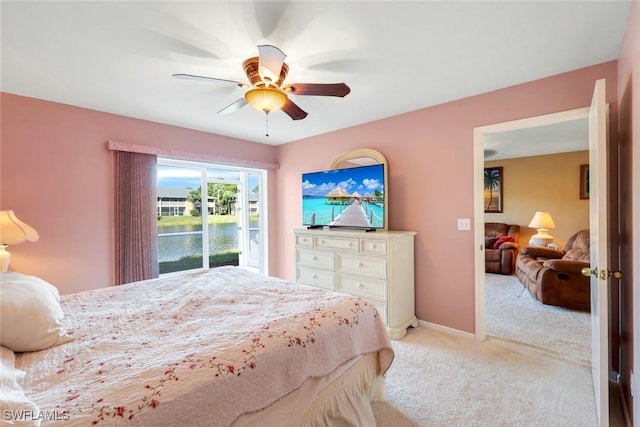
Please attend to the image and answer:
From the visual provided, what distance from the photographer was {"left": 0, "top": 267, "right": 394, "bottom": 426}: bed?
0.90 metres

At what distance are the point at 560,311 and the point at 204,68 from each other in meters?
4.69

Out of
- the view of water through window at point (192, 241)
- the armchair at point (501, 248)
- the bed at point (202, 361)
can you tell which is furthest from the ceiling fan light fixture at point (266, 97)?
the armchair at point (501, 248)

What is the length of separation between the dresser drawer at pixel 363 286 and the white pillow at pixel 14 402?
2.59m

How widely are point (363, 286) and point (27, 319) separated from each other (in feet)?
8.50

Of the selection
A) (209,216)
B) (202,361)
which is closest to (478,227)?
(202,361)

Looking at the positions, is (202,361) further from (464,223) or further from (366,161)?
(366,161)

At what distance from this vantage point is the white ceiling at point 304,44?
61.9 inches

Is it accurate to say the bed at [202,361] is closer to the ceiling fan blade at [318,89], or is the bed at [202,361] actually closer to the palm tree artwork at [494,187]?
the ceiling fan blade at [318,89]

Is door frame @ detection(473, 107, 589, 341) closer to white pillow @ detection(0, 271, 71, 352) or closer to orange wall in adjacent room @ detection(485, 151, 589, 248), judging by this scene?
white pillow @ detection(0, 271, 71, 352)

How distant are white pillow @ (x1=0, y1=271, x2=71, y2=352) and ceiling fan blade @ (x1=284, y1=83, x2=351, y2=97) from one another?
1.81 metres

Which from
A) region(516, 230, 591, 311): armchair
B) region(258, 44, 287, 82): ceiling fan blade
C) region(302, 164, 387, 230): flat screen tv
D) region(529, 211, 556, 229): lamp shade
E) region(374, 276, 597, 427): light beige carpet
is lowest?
region(374, 276, 597, 427): light beige carpet

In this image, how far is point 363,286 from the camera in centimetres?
309

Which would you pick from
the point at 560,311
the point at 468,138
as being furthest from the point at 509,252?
the point at 468,138

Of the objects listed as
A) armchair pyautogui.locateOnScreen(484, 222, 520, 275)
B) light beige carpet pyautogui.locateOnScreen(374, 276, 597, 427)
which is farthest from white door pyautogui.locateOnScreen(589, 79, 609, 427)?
armchair pyautogui.locateOnScreen(484, 222, 520, 275)
